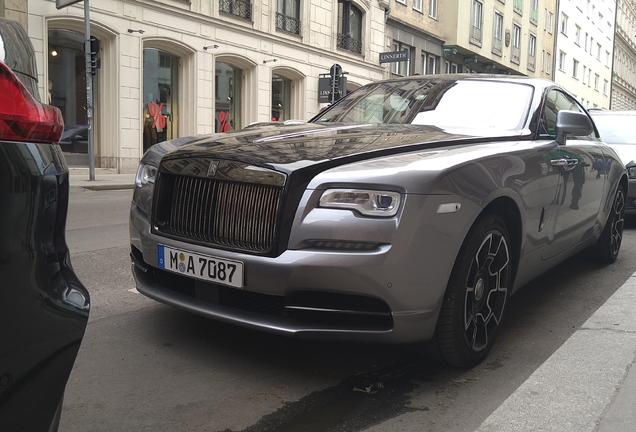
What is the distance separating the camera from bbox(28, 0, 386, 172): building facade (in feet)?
55.5

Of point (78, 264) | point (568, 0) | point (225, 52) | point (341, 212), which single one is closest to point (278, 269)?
point (341, 212)

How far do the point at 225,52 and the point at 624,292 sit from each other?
17857 millimetres

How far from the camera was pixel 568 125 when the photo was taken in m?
4.16

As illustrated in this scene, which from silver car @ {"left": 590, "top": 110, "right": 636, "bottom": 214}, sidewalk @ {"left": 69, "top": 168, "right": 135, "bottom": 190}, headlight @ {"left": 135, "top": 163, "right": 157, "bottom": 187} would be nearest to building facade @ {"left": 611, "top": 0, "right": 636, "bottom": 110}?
sidewalk @ {"left": 69, "top": 168, "right": 135, "bottom": 190}

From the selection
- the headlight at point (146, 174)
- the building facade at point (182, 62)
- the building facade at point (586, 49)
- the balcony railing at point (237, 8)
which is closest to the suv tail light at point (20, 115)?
the headlight at point (146, 174)

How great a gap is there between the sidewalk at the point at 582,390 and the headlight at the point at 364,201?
91 centimetres

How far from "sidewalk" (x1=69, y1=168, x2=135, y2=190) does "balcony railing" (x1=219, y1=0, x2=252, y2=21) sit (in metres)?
6.50

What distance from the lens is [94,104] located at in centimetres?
1745

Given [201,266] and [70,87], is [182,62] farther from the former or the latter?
[201,266]

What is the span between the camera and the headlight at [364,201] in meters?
2.71

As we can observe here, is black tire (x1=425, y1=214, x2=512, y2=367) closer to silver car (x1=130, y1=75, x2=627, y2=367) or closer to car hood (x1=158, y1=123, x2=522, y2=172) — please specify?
silver car (x1=130, y1=75, x2=627, y2=367)

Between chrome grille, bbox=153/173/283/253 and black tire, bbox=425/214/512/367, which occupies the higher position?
chrome grille, bbox=153/173/283/253

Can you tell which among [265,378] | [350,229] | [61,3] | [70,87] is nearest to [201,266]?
[265,378]

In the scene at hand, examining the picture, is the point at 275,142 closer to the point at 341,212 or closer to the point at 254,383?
the point at 341,212
